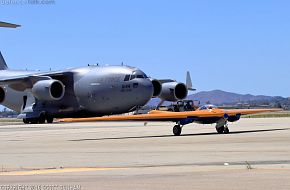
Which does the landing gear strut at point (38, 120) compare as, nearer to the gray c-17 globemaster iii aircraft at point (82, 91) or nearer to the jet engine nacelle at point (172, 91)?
the gray c-17 globemaster iii aircraft at point (82, 91)

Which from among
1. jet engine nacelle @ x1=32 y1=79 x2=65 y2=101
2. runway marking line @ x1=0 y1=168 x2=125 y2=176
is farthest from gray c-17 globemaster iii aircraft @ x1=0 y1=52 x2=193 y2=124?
runway marking line @ x1=0 y1=168 x2=125 y2=176

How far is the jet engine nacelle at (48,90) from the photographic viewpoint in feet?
191

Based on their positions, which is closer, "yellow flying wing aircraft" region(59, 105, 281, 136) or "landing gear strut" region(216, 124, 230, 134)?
"yellow flying wing aircraft" region(59, 105, 281, 136)

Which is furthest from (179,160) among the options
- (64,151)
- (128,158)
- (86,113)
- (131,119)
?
(86,113)

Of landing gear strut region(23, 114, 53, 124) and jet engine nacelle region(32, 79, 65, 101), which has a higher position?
jet engine nacelle region(32, 79, 65, 101)

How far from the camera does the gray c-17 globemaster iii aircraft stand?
187ft

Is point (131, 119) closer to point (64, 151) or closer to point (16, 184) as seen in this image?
point (64, 151)

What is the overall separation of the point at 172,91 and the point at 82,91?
8.04m

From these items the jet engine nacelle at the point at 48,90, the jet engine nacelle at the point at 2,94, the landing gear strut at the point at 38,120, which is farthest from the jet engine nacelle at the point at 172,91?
the jet engine nacelle at the point at 2,94

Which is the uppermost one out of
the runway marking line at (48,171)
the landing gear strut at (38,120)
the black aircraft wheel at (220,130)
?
the runway marking line at (48,171)

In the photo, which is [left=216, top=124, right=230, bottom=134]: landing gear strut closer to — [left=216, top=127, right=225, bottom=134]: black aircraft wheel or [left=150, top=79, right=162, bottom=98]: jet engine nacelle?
[left=216, top=127, right=225, bottom=134]: black aircraft wheel

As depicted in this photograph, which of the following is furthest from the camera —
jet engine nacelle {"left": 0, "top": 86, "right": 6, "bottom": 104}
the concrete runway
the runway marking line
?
jet engine nacelle {"left": 0, "top": 86, "right": 6, "bottom": 104}

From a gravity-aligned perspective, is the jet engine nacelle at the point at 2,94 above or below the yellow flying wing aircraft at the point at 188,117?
above

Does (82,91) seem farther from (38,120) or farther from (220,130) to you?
(220,130)
